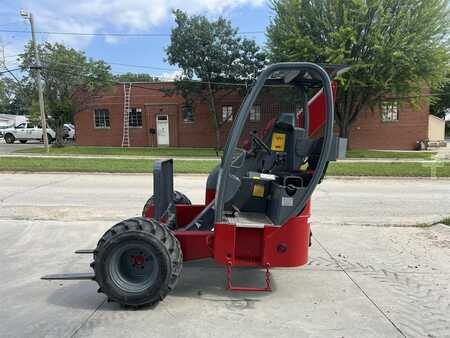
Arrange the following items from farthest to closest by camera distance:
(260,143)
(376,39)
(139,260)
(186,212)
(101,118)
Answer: (101,118), (376,39), (186,212), (260,143), (139,260)

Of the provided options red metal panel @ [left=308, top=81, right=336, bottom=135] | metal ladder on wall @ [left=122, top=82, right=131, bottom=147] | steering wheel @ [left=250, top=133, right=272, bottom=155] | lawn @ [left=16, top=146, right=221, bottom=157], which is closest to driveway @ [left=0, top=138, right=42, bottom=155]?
lawn @ [left=16, top=146, right=221, bottom=157]

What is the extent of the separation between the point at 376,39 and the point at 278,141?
1796 cm

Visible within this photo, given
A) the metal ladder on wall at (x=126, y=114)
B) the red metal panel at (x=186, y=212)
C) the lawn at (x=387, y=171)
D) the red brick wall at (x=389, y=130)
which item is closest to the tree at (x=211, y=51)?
the metal ladder on wall at (x=126, y=114)

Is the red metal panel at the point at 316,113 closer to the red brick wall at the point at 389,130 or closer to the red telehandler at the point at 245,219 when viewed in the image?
the red telehandler at the point at 245,219

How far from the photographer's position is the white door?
31.2 meters

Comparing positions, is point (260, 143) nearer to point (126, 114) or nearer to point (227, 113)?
point (227, 113)

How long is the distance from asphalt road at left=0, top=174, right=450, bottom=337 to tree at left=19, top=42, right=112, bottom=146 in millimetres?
19764

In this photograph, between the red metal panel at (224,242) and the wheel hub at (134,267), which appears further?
the red metal panel at (224,242)

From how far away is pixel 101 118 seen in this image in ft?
107

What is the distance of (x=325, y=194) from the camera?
411 inches

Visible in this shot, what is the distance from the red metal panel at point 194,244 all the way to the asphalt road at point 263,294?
46 centimetres

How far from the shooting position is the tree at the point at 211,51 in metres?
24.7

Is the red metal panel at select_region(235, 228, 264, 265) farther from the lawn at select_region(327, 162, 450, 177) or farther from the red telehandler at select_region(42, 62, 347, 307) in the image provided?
the lawn at select_region(327, 162, 450, 177)

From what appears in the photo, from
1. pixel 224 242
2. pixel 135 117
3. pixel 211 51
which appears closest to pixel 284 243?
pixel 224 242
